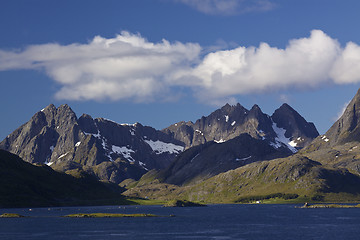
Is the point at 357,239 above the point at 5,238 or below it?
below

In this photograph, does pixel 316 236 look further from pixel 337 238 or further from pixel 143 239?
pixel 143 239

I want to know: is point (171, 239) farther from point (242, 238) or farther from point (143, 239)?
point (242, 238)

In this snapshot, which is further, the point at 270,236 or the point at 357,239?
the point at 270,236

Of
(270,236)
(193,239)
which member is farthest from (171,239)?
(270,236)

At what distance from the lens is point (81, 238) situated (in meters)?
192

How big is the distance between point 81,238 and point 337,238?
9198 centimetres

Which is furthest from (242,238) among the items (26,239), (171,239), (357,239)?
(26,239)

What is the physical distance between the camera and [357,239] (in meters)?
185

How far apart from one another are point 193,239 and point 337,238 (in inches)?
2018

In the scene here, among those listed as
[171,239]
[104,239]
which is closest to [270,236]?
[171,239]

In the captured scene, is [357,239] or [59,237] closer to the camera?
[357,239]

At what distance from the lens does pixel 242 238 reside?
637ft

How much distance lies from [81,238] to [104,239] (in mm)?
9353

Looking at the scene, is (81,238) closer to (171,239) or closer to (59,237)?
(59,237)
